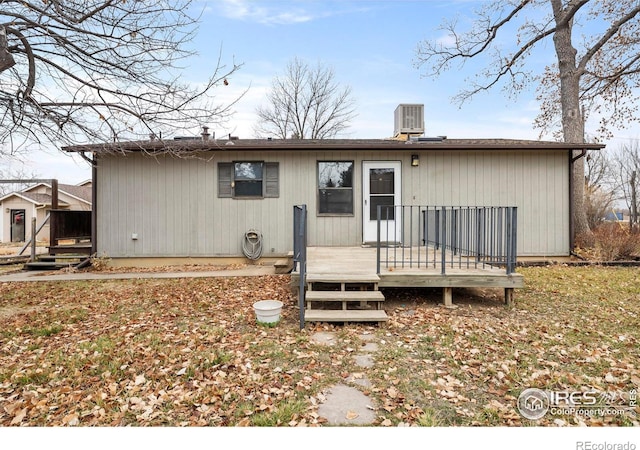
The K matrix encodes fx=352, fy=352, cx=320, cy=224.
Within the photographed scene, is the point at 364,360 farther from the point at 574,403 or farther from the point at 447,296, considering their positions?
the point at 447,296

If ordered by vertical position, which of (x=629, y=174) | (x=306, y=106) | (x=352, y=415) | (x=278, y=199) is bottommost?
(x=352, y=415)

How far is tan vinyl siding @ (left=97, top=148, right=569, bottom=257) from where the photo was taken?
7.91m

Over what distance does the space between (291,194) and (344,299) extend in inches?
169

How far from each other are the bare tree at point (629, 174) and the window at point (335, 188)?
22.6m

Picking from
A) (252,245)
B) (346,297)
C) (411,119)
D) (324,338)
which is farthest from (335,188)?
(324,338)

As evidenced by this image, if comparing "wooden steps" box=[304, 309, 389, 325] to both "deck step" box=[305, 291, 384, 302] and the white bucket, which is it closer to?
"deck step" box=[305, 291, 384, 302]

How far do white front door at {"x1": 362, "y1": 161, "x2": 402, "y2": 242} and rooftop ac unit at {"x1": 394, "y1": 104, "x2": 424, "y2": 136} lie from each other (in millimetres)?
2806

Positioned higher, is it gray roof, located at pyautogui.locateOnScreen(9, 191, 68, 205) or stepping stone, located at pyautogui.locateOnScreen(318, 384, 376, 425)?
gray roof, located at pyautogui.locateOnScreen(9, 191, 68, 205)

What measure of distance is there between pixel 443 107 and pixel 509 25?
3.27 m

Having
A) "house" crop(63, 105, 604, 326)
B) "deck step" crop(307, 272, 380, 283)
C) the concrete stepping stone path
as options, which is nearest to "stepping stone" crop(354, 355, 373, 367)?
the concrete stepping stone path

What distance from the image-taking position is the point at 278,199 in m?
7.95

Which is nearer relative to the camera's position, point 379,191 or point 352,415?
point 352,415

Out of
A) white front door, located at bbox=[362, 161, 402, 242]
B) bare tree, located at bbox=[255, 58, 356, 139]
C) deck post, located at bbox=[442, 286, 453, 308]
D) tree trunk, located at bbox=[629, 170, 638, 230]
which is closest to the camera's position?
deck post, located at bbox=[442, 286, 453, 308]
